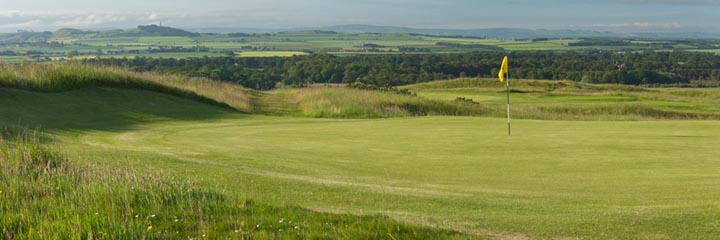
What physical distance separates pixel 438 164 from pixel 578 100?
4418 centimetres

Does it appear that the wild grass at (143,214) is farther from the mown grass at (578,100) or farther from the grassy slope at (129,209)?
the mown grass at (578,100)

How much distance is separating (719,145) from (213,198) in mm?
10982

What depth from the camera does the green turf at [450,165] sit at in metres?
7.68

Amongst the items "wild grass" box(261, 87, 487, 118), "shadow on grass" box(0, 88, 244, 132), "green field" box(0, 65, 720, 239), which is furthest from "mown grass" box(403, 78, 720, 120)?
"green field" box(0, 65, 720, 239)

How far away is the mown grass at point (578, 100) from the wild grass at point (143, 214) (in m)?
27.3

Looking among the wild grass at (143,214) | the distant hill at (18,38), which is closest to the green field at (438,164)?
the wild grass at (143,214)

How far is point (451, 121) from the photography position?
21.6 meters

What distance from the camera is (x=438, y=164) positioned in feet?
40.3

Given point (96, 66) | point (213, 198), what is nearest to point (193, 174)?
point (213, 198)

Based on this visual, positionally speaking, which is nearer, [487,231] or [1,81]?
[487,231]

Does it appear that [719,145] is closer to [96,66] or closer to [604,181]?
[604,181]

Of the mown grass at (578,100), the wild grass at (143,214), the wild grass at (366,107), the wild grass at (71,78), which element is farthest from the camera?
the mown grass at (578,100)

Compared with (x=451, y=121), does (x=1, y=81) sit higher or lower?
higher

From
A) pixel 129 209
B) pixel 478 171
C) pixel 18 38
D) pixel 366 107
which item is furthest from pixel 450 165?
pixel 18 38
